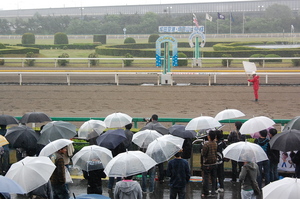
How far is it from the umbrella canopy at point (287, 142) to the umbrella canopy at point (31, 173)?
97.3 inches

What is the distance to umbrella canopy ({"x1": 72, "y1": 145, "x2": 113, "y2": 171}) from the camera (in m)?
4.76

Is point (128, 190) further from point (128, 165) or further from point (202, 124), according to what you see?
point (202, 124)

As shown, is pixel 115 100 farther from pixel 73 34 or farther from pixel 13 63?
pixel 73 34

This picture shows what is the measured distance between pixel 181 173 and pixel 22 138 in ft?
7.23

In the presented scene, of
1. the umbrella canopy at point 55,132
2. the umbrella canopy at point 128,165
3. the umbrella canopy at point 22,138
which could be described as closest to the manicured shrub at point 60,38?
the umbrella canopy at point 55,132

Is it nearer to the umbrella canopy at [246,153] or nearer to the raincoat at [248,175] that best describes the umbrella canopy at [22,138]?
the umbrella canopy at [246,153]

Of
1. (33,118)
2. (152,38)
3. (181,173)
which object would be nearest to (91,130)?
(33,118)

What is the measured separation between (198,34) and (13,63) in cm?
847

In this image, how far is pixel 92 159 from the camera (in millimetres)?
4777

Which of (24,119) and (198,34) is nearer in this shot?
(24,119)

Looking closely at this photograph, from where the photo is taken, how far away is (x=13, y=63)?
73.2 feet

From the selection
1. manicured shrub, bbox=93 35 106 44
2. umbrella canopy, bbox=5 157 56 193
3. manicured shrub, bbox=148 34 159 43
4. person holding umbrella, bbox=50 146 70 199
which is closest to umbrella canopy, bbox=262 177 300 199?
umbrella canopy, bbox=5 157 56 193

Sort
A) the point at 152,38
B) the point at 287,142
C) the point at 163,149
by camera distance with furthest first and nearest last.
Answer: the point at 152,38 → the point at 287,142 → the point at 163,149

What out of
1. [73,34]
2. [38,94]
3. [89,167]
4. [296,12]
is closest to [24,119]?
[89,167]
